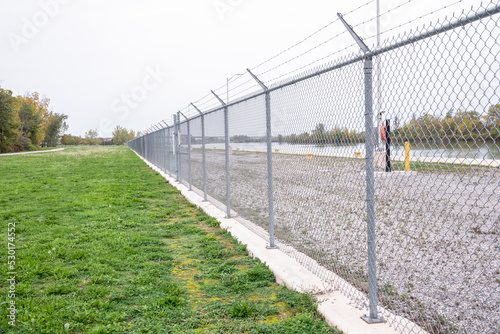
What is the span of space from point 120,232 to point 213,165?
3.84 m

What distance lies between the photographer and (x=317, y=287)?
388 cm

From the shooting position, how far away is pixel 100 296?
4.00m

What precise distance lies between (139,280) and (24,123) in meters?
73.7

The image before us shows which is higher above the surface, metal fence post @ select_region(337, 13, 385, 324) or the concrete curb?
metal fence post @ select_region(337, 13, 385, 324)

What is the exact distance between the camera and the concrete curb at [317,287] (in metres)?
3.07

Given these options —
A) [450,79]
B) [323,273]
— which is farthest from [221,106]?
[450,79]

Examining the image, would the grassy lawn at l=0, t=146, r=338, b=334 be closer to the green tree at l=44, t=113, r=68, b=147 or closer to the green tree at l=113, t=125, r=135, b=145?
the green tree at l=44, t=113, r=68, b=147

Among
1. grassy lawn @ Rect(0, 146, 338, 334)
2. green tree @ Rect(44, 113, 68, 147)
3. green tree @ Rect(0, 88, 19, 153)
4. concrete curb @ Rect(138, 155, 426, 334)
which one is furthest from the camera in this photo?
green tree @ Rect(44, 113, 68, 147)

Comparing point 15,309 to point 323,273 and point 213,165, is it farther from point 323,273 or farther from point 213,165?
point 213,165

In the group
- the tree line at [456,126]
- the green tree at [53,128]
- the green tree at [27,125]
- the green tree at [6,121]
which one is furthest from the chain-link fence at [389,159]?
the green tree at [53,128]

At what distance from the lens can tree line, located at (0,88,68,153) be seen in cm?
4962

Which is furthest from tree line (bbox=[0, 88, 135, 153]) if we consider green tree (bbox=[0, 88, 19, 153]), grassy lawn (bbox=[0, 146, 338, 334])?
grassy lawn (bbox=[0, 146, 338, 334])

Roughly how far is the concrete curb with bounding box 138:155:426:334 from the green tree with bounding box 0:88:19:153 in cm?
5278

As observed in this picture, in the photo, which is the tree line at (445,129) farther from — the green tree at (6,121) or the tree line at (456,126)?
the green tree at (6,121)
